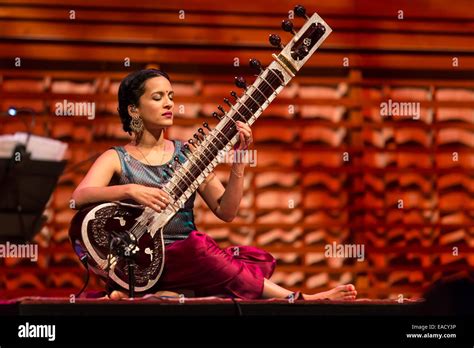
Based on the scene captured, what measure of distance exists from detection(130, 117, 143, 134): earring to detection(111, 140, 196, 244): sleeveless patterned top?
0.13 metres

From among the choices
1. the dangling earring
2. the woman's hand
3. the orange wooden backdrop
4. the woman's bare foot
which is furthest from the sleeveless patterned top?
the orange wooden backdrop

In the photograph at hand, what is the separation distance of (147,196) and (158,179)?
28 cm

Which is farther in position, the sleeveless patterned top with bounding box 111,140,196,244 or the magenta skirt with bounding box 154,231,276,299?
the sleeveless patterned top with bounding box 111,140,196,244

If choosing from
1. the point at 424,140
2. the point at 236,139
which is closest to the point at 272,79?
the point at 236,139

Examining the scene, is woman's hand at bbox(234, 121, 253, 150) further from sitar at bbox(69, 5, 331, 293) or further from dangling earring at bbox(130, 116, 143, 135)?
dangling earring at bbox(130, 116, 143, 135)

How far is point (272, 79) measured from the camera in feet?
15.7

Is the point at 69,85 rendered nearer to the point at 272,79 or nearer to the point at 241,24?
the point at 241,24

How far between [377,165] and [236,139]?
2.36m

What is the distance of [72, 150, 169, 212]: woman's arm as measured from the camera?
457cm

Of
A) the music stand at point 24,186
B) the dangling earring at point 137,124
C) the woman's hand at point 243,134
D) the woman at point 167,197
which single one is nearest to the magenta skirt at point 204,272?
the woman at point 167,197

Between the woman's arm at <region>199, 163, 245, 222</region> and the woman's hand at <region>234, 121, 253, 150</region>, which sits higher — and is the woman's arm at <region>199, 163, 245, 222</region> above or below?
below

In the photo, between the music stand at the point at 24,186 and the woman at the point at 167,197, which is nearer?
the woman at the point at 167,197

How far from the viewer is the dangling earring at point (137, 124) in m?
4.91
